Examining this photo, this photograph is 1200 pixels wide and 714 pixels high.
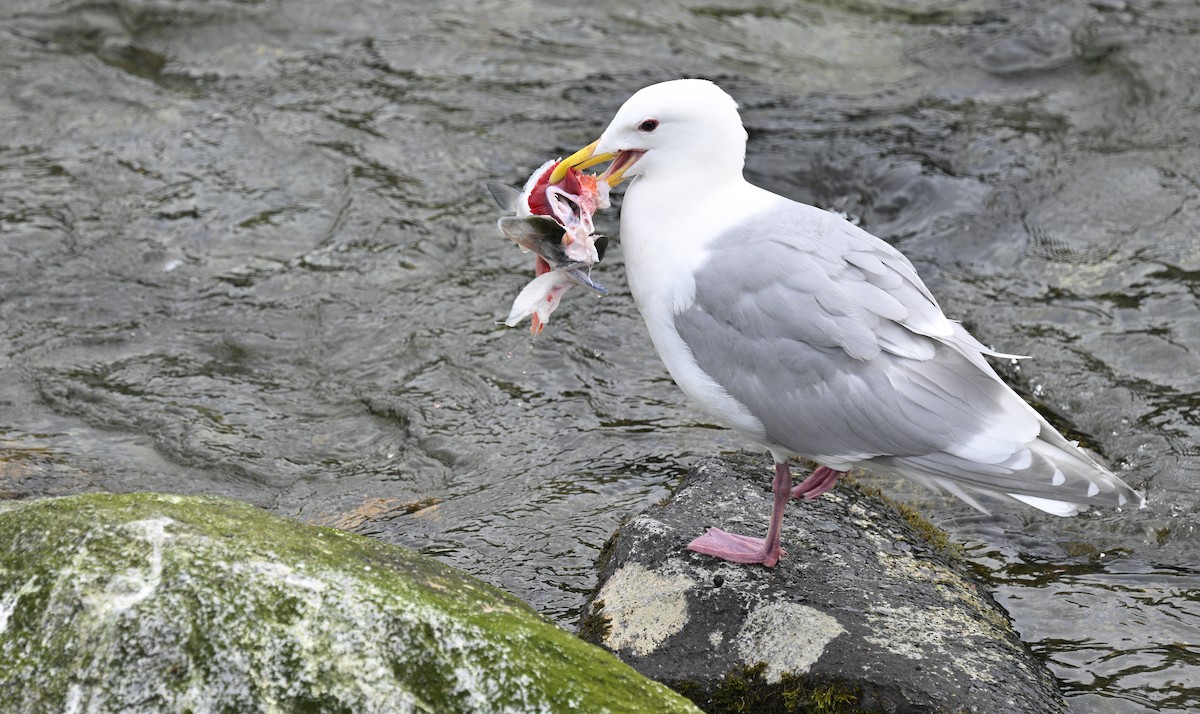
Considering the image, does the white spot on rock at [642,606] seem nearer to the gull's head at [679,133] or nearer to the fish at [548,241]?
the fish at [548,241]

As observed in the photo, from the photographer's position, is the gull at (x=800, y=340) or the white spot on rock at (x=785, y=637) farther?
the gull at (x=800, y=340)

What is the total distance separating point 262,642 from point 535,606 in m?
1.73

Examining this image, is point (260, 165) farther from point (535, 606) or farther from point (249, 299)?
point (535, 606)

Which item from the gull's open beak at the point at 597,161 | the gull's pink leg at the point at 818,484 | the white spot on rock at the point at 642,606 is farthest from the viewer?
the gull's pink leg at the point at 818,484

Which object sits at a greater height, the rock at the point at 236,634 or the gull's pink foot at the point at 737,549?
the rock at the point at 236,634

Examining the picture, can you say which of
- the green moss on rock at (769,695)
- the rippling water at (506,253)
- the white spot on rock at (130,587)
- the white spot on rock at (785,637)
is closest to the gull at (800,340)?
the white spot on rock at (785,637)

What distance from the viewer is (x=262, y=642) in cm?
320

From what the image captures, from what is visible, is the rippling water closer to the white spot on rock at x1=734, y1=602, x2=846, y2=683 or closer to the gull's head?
the white spot on rock at x1=734, y1=602, x2=846, y2=683

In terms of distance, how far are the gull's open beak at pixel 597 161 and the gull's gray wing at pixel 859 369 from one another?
54cm

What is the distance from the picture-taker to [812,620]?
4254mm

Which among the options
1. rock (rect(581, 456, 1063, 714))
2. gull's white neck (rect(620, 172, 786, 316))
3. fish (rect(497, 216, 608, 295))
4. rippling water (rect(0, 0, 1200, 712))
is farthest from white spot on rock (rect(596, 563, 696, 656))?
fish (rect(497, 216, 608, 295))

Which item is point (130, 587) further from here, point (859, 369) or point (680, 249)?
point (859, 369)

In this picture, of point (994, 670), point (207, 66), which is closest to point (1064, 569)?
point (994, 670)

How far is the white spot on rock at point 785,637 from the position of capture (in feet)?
13.4
